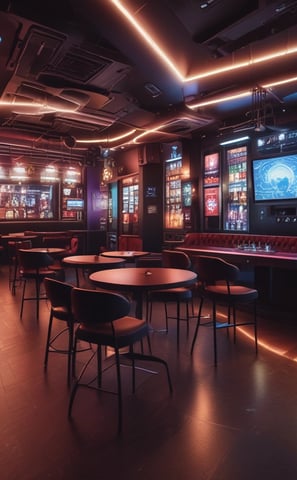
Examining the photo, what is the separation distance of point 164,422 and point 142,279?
1.04m

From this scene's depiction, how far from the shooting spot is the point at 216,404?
232cm

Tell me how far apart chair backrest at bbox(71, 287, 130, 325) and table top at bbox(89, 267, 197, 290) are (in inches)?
13.1

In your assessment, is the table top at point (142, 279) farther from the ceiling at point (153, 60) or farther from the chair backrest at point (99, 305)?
the ceiling at point (153, 60)

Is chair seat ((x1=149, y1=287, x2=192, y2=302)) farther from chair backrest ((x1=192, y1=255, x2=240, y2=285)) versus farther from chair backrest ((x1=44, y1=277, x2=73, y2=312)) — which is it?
chair backrest ((x1=44, y1=277, x2=73, y2=312))

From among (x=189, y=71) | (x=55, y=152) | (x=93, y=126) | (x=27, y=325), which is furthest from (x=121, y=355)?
(x=55, y=152)

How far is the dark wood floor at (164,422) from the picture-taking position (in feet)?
5.58

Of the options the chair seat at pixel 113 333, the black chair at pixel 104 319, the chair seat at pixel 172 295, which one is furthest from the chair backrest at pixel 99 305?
the chair seat at pixel 172 295

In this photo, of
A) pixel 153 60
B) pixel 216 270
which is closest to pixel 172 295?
pixel 216 270

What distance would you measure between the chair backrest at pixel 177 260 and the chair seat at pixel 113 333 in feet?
5.19

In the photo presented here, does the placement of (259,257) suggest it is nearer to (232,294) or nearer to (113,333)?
(232,294)

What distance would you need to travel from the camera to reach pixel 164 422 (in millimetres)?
2094

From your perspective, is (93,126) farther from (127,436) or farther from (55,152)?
(127,436)

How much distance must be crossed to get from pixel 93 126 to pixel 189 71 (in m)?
3.76

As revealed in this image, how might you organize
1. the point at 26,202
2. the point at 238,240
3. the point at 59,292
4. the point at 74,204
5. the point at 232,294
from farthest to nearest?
the point at 74,204
the point at 26,202
the point at 238,240
the point at 232,294
the point at 59,292
